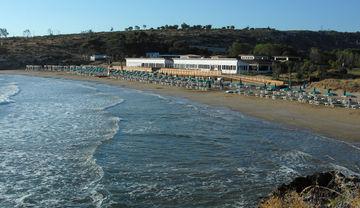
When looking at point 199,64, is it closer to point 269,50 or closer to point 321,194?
point 269,50

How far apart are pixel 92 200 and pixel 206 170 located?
5044 millimetres

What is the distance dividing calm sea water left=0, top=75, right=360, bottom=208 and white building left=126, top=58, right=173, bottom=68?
5317 cm

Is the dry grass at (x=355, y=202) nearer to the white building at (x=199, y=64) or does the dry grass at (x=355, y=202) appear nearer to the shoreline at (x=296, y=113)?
the shoreline at (x=296, y=113)

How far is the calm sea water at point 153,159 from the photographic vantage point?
15922 mm

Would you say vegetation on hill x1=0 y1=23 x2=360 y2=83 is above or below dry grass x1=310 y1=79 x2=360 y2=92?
above

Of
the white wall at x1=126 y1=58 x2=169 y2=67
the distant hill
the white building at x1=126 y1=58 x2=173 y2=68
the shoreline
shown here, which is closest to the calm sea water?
the shoreline

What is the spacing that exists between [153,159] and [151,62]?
Answer: 73.6m

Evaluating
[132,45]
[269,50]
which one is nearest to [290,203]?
[269,50]

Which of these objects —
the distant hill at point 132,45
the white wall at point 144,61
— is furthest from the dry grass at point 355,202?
the distant hill at point 132,45

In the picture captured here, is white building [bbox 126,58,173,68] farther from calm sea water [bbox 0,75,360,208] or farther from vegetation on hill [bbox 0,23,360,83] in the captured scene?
calm sea water [bbox 0,75,360,208]

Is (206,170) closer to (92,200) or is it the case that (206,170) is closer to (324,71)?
(92,200)

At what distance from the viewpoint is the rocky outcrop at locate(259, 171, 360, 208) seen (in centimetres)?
918

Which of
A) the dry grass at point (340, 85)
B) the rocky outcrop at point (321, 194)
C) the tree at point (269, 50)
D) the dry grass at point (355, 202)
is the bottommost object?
the dry grass at point (340, 85)

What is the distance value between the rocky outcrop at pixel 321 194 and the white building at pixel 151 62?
75.9m
